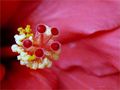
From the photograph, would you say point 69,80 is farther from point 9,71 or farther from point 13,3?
point 13,3

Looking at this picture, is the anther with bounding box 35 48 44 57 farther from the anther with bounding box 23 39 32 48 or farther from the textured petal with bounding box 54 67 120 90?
the textured petal with bounding box 54 67 120 90

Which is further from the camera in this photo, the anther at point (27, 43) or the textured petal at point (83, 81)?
the textured petal at point (83, 81)

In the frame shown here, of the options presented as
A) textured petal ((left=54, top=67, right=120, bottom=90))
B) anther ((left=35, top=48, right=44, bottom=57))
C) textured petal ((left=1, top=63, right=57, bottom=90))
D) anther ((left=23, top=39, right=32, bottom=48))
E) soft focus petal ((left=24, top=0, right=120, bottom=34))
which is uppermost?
soft focus petal ((left=24, top=0, right=120, bottom=34))

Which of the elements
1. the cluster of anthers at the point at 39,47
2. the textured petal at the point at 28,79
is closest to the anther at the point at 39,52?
the cluster of anthers at the point at 39,47

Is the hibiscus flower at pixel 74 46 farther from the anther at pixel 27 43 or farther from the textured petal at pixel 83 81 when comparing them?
the anther at pixel 27 43

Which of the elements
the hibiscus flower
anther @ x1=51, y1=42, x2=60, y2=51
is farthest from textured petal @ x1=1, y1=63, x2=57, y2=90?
anther @ x1=51, y1=42, x2=60, y2=51

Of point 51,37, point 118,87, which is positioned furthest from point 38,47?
point 118,87
